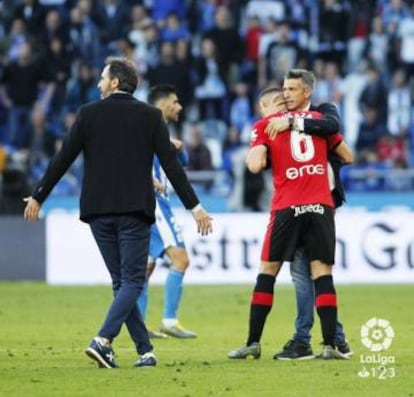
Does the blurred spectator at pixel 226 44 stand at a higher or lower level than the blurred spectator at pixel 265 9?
lower

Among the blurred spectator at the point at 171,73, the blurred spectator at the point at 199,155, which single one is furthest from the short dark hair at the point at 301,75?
the blurred spectator at the point at 171,73

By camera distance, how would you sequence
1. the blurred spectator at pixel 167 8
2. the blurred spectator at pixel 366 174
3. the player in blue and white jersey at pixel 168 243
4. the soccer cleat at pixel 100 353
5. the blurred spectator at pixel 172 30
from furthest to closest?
the blurred spectator at pixel 167 8
the blurred spectator at pixel 172 30
the blurred spectator at pixel 366 174
the player in blue and white jersey at pixel 168 243
the soccer cleat at pixel 100 353

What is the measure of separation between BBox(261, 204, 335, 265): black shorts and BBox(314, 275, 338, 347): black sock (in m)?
0.17

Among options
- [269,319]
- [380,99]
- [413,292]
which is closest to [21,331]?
[269,319]

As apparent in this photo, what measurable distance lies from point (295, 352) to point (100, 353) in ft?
5.57

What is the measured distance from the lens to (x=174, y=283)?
14.5 metres

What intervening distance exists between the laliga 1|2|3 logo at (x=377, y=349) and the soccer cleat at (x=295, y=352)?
0.43 metres

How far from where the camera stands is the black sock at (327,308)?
1104 cm

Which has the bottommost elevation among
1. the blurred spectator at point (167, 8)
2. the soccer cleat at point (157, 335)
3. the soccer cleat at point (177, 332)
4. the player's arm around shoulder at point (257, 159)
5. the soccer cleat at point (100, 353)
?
the soccer cleat at point (157, 335)

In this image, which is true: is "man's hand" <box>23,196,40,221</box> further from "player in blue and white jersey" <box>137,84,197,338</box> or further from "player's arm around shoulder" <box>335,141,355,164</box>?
"player in blue and white jersey" <box>137,84,197,338</box>

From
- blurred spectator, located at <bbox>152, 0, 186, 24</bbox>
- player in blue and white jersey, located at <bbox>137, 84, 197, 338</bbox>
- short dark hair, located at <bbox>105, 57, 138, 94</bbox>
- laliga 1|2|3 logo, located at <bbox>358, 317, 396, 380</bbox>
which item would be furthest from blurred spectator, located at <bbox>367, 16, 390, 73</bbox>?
short dark hair, located at <bbox>105, 57, 138, 94</bbox>

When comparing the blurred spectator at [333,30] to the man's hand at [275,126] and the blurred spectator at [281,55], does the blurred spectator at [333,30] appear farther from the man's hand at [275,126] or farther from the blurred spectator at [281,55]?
the man's hand at [275,126]

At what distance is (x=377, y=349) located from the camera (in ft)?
39.2

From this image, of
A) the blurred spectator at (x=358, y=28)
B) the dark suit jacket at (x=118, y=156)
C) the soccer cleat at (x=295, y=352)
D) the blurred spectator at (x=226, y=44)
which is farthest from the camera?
the blurred spectator at (x=358, y=28)
